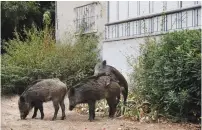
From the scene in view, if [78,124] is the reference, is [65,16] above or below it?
above

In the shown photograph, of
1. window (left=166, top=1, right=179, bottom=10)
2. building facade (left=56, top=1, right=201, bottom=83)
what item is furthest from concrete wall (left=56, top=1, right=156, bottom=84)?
window (left=166, top=1, right=179, bottom=10)

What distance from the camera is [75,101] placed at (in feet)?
33.4

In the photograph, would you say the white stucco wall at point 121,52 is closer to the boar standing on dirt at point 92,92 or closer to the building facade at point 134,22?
the building facade at point 134,22

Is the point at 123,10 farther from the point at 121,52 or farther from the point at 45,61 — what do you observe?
the point at 45,61

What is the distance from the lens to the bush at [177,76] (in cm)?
884

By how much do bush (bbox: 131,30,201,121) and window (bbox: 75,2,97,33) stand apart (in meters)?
7.99

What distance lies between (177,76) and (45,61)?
283 inches

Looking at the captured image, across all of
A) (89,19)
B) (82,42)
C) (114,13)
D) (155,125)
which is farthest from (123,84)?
(89,19)

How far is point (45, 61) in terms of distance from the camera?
15.4m

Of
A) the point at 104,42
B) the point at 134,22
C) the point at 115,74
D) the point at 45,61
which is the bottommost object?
the point at 115,74

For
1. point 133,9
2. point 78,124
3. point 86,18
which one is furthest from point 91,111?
point 86,18

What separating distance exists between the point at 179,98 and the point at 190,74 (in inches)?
20.4

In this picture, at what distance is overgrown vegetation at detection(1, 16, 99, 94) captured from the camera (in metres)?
15.1

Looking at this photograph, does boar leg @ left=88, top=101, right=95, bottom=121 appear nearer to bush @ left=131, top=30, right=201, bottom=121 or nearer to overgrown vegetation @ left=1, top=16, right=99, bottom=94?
bush @ left=131, top=30, right=201, bottom=121
